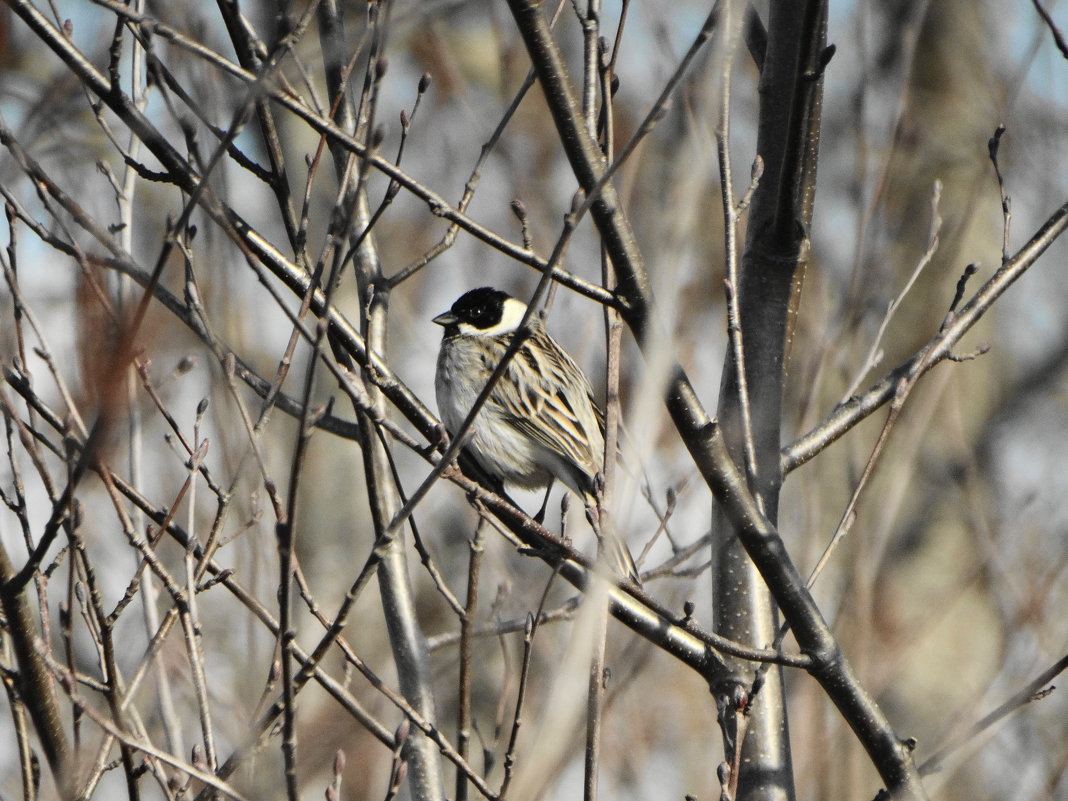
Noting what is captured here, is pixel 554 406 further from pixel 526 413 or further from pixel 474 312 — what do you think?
pixel 474 312

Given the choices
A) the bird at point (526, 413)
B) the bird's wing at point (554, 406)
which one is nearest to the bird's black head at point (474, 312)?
the bird at point (526, 413)

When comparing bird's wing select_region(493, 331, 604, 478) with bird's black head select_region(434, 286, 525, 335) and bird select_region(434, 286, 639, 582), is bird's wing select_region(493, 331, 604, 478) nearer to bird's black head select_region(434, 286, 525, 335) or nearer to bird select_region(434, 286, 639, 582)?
bird select_region(434, 286, 639, 582)

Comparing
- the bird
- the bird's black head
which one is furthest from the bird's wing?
the bird's black head

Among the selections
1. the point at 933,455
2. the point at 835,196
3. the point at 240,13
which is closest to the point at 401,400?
the point at 240,13

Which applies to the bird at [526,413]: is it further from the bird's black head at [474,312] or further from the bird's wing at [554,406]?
the bird's black head at [474,312]

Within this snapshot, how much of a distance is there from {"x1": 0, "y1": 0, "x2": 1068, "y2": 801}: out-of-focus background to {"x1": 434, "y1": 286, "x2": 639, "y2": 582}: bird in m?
0.26

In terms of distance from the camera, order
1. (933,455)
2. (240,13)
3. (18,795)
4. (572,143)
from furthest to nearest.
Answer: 1. (933,455)
2. (18,795)
3. (240,13)
4. (572,143)

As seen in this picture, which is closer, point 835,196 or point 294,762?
point 294,762

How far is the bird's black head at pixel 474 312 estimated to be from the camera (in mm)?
5504

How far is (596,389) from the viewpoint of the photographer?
550cm

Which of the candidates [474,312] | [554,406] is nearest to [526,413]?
[554,406]

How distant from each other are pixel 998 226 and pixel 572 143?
11559 millimetres

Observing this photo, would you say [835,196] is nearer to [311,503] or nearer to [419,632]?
[311,503]

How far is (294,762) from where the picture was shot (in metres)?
1.80
